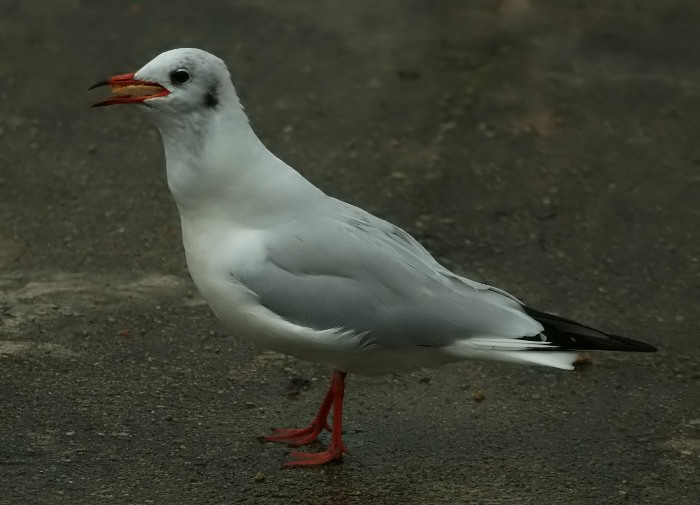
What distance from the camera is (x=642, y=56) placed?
23.9 ft

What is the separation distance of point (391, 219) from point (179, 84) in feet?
6.68

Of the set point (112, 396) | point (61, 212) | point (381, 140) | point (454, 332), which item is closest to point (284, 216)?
point (454, 332)

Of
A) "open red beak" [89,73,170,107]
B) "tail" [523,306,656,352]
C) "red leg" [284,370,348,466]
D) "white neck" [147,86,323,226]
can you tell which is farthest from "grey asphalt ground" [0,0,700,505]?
"open red beak" [89,73,170,107]

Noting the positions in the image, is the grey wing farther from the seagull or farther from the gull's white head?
the gull's white head

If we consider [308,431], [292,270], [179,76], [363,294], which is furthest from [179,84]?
[308,431]

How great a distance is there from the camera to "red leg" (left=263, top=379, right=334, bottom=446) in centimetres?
411

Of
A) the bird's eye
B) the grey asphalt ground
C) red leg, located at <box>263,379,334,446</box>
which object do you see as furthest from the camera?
red leg, located at <box>263,379,334,446</box>

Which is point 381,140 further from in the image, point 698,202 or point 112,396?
point 112,396

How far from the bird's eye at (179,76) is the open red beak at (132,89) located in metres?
0.04

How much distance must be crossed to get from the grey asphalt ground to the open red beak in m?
1.07

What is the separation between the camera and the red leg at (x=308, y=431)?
411cm

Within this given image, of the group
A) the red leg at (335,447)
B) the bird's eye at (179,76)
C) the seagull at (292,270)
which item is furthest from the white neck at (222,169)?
the red leg at (335,447)

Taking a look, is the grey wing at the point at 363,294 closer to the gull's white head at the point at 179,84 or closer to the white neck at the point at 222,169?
the white neck at the point at 222,169

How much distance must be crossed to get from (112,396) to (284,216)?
94 cm
